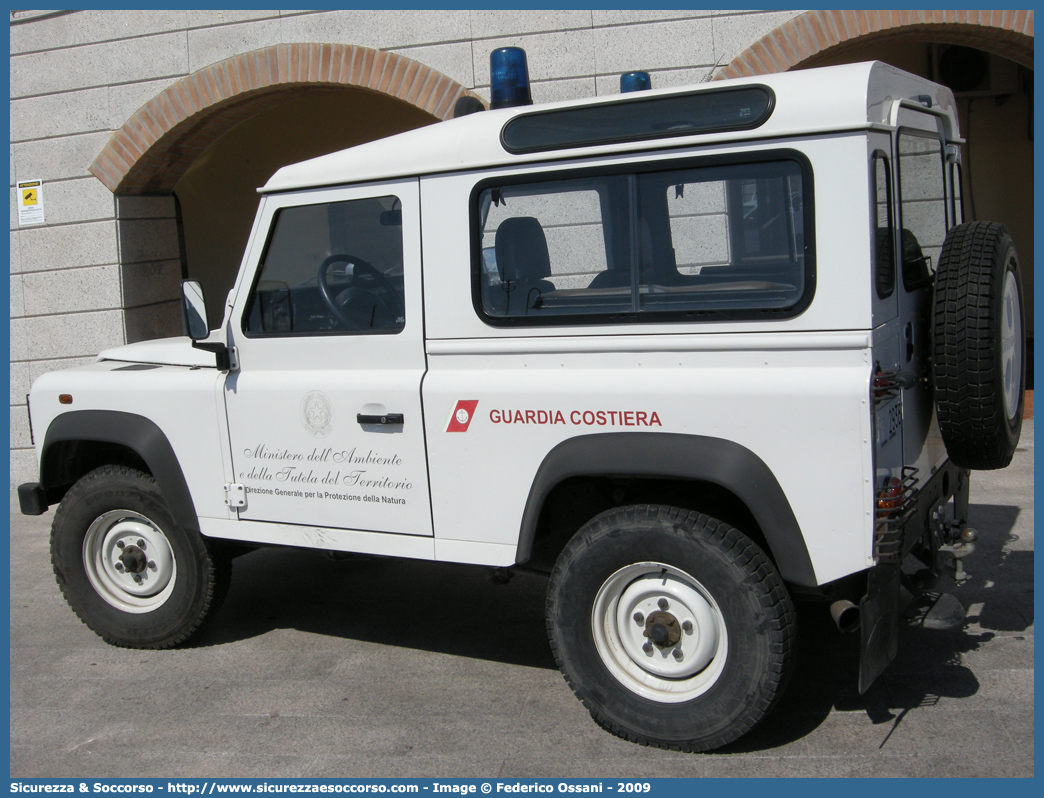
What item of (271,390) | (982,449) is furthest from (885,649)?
(271,390)

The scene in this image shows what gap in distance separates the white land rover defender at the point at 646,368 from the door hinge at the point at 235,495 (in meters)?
0.02

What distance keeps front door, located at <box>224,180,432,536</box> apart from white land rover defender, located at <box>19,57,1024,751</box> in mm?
11

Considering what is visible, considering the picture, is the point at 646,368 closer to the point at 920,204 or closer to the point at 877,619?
the point at 877,619

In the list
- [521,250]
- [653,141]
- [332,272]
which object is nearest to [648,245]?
[653,141]

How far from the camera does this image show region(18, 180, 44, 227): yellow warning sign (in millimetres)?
8195

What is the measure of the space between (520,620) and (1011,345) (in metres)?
2.50

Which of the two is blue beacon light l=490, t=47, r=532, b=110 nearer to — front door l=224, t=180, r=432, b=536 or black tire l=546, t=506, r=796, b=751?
front door l=224, t=180, r=432, b=536

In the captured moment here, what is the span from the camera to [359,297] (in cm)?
396

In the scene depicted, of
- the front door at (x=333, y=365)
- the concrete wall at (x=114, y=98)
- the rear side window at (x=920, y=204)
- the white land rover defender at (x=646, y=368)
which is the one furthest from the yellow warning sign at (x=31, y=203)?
the rear side window at (x=920, y=204)

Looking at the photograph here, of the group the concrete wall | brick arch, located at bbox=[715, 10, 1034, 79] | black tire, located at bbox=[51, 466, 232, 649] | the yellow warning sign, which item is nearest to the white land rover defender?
black tire, located at bbox=[51, 466, 232, 649]

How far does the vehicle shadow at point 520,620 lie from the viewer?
3838 millimetres

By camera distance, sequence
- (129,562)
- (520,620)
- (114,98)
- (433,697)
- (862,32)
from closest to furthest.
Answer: (433,697) < (129,562) < (520,620) < (862,32) < (114,98)

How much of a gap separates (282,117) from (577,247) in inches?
304

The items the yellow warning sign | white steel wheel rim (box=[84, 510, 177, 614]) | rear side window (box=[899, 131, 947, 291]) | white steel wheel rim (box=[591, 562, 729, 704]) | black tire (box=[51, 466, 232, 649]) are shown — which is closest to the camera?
white steel wheel rim (box=[591, 562, 729, 704])
